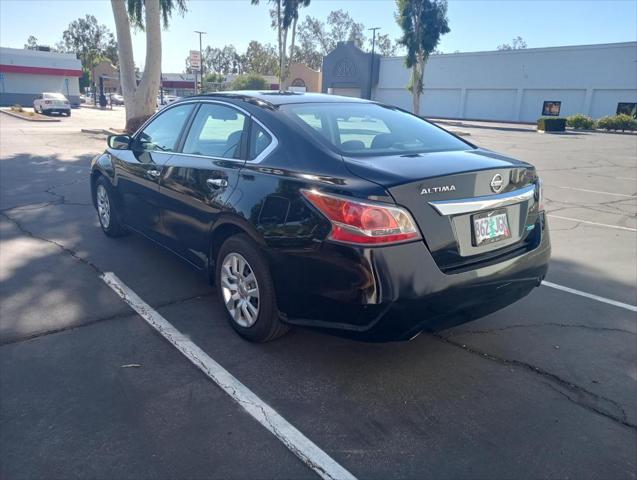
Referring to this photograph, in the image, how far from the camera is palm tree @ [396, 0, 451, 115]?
40.0 meters

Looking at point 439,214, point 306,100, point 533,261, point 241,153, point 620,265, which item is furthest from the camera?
point 620,265

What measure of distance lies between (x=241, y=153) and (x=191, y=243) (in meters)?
0.95

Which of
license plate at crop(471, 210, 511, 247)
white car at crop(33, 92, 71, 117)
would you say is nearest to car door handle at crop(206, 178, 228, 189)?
license plate at crop(471, 210, 511, 247)

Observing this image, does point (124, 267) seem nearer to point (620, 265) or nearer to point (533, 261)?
point (533, 261)

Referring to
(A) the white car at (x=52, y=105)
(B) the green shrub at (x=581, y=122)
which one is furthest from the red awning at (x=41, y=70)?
(B) the green shrub at (x=581, y=122)

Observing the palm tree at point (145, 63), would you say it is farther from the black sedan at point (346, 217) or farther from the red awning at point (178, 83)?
the red awning at point (178, 83)

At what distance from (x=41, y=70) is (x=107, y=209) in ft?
177

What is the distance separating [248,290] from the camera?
139 inches

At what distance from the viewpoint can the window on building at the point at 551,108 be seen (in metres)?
47.3

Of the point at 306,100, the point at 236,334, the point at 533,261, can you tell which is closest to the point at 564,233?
the point at 533,261

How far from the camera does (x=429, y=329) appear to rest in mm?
2994

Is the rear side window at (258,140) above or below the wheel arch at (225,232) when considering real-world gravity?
above

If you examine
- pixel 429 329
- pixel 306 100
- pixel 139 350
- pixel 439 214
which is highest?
pixel 306 100

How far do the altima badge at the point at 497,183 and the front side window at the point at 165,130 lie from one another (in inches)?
108
